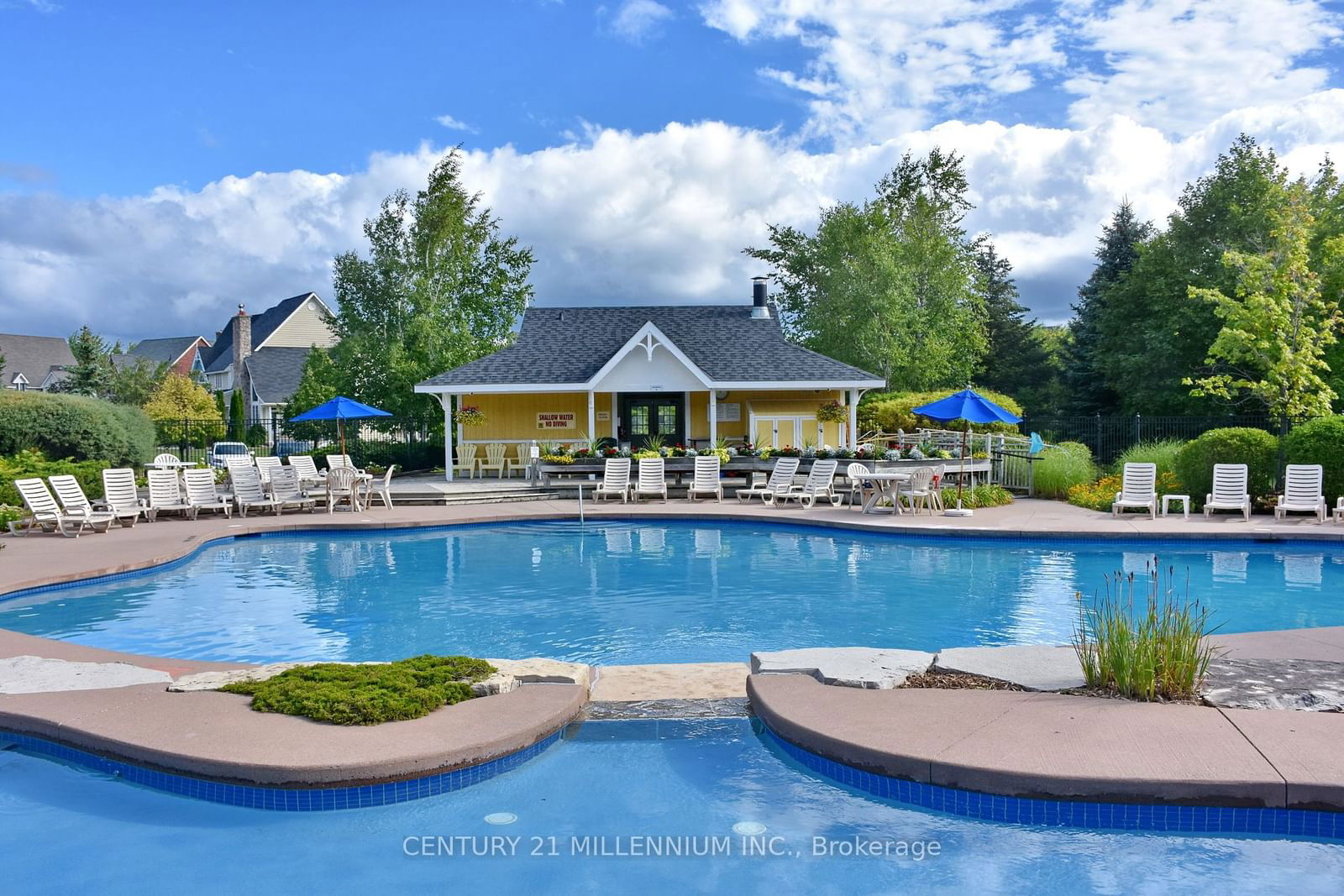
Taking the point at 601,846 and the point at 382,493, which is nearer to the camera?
the point at 601,846

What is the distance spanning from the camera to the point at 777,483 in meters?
19.2

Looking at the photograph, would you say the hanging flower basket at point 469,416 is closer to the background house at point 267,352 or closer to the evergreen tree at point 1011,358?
the background house at point 267,352

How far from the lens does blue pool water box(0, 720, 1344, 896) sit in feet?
14.1

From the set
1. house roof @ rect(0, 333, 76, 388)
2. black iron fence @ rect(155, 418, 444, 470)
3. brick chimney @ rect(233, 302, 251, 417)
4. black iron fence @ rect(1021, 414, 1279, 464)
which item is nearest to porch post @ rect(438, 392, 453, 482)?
black iron fence @ rect(155, 418, 444, 470)

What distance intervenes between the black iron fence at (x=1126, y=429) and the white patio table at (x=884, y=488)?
336 inches

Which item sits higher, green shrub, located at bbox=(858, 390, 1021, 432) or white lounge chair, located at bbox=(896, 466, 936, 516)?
green shrub, located at bbox=(858, 390, 1021, 432)

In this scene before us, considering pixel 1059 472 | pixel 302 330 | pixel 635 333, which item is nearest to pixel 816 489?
pixel 1059 472

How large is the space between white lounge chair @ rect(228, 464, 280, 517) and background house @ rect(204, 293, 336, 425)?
24.7 metres

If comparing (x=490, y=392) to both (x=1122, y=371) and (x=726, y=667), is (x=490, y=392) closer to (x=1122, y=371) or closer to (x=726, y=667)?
(x=726, y=667)

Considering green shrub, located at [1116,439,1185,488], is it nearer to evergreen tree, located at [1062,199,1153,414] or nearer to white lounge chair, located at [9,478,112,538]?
evergreen tree, located at [1062,199,1153,414]

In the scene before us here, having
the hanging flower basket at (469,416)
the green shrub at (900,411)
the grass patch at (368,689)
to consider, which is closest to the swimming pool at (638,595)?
the grass patch at (368,689)

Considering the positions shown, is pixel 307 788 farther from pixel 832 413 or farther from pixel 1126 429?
pixel 1126 429

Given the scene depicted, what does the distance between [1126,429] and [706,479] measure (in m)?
14.5

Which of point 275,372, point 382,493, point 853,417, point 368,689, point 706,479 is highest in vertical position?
point 275,372
